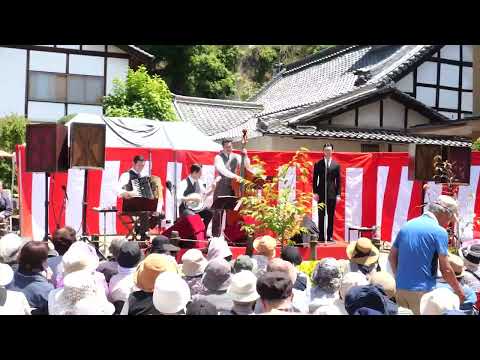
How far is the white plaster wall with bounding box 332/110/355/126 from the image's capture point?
13.6 metres

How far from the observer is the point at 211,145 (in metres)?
9.55

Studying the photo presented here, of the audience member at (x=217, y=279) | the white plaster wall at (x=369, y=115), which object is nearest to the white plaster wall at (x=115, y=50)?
the white plaster wall at (x=369, y=115)

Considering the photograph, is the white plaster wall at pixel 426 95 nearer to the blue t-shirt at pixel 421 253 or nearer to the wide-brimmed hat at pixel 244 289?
the blue t-shirt at pixel 421 253

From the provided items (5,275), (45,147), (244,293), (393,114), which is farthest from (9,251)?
Result: (393,114)

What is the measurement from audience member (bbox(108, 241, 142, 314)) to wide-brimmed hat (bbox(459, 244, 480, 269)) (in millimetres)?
2132

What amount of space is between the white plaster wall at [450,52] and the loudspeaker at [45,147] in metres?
11.4

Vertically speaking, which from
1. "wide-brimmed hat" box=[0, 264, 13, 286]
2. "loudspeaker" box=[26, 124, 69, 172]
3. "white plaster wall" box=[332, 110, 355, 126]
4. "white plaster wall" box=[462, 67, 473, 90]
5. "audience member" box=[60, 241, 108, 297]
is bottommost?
"wide-brimmed hat" box=[0, 264, 13, 286]

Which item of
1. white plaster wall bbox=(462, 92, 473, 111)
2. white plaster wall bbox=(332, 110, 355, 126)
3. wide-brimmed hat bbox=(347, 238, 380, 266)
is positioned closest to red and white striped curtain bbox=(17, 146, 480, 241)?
wide-brimmed hat bbox=(347, 238, 380, 266)

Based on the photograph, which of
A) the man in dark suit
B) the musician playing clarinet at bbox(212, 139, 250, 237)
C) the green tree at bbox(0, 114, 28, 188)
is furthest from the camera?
the green tree at bbox(0, 114, 28, 188)

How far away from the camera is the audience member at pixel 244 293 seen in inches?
121

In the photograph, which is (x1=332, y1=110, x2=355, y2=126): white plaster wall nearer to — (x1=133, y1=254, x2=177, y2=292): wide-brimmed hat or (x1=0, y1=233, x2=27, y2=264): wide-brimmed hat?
(x1=0, y1=233, x2=27, y2=264): wide-brimmed hat
